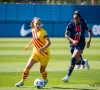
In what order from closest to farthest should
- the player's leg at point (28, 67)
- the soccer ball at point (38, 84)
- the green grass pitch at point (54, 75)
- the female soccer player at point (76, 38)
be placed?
the soccer ball at point (38, 84)
the player's leg at point (28, 67)
the green grass pitch at point (54, 75)
the female soccer player at point (76, 38)

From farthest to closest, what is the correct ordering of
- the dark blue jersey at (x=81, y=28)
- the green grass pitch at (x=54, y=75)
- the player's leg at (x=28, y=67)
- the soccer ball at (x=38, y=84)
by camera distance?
the dark blue jersey at (x=81, y=28) < the green grass pitch at (x=54, y=75) < the player's leg at (x=28, y=67) < the soccer ball at (x=38, y=84)

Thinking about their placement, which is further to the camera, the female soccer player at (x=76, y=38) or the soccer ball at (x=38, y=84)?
the female soccer player at (x=76, y=38)

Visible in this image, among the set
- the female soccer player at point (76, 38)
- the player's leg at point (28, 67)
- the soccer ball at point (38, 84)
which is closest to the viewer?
the soccer ball at point (38, 84)

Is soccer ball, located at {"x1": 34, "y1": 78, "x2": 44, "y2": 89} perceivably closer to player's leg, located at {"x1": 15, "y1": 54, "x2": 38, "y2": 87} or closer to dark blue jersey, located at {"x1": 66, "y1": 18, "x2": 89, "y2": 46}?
player's leg, located at {"x1": 15, "y1": 54, "x2": 38, "y2": 87}

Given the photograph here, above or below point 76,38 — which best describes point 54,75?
below

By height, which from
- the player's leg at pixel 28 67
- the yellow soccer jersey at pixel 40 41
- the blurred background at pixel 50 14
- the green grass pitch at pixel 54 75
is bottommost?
the blurred background at pixel 50 14

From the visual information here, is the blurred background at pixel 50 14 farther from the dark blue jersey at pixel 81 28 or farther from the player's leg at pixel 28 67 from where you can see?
the player's leg at pixel 28 67

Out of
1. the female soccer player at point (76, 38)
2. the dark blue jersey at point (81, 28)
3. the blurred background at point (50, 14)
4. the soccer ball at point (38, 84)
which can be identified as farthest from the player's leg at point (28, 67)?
the blurred background at point (50, 14)

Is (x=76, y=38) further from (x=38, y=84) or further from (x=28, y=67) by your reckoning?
(x=38, y=84)

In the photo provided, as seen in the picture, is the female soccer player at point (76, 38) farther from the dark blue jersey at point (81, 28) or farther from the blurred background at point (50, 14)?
the blurred background at point (50, 14)

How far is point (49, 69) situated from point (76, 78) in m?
2.38

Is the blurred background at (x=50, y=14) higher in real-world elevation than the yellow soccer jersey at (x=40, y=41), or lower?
lower

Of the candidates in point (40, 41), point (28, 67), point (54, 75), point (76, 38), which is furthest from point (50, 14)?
point (28, 67)

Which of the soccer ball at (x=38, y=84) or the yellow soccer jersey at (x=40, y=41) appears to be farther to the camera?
the yellow soccer jersey at (x=40, y=41)
